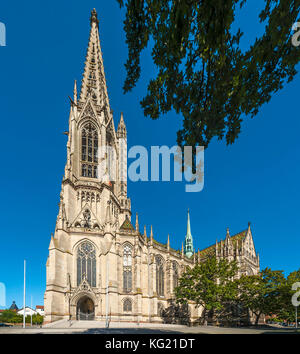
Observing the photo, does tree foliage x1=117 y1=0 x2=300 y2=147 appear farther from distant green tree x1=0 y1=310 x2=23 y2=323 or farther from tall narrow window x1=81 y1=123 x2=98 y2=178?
distant green tree x1=0 y1=310 x2=23 y2=323

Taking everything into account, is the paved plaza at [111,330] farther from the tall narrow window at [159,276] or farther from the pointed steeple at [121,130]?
the pointed steeple at [121,130]

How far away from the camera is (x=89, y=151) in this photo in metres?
43.7

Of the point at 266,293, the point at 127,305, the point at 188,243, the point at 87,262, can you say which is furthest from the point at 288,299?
the point at 188,243

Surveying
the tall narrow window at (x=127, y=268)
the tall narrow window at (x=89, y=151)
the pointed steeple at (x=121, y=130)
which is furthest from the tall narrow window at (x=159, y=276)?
the pointed steeple at (x=121, y=130)

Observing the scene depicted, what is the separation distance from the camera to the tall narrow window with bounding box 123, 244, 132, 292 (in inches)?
1407

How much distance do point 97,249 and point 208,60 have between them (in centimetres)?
3341

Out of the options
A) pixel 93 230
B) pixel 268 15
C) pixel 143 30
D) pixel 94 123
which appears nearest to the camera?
pixel 268 15

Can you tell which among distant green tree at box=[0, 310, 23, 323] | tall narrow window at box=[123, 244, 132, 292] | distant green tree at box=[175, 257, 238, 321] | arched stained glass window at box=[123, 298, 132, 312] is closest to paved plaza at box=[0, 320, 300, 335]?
arched stained glass window at box=[123, 298, 132, 312]

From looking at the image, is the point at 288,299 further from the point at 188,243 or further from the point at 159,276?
the point at 188,243

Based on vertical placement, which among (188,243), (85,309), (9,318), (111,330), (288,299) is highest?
(188,243)
